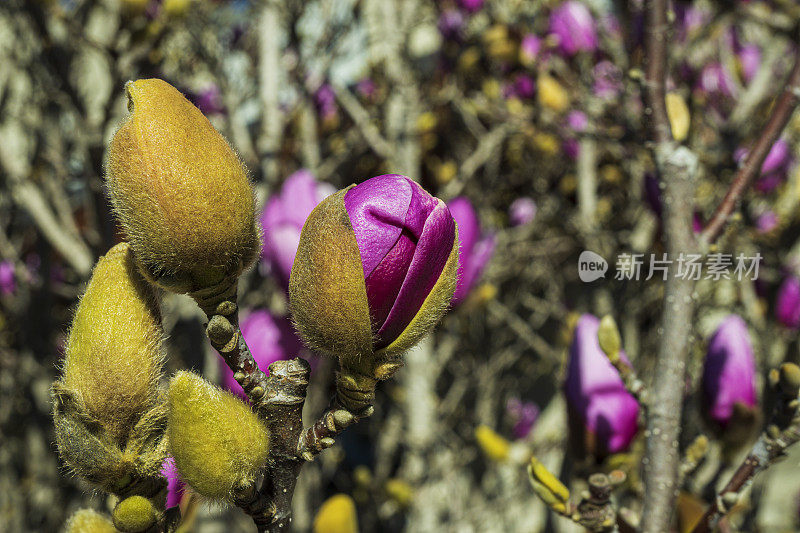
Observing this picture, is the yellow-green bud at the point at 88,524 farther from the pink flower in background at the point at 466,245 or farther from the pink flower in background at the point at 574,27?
the pink flower in background at the point at 574,27

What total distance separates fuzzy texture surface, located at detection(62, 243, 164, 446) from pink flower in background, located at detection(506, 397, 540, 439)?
7.37ft

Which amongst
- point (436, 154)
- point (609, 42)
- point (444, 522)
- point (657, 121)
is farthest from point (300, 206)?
point (436, 154)

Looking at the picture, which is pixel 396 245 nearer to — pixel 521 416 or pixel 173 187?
pixel 173 187

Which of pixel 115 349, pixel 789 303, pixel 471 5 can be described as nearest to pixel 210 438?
pixel 115 349

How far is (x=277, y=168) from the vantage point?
1394 millimetres

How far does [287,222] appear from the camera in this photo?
908 mm

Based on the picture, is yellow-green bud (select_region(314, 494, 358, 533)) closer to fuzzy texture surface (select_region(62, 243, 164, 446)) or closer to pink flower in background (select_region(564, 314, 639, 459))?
fuzzy texture surface (select_region(62, 243, 164, 446))

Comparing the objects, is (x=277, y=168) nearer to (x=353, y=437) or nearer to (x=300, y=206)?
(x=300, y=206)

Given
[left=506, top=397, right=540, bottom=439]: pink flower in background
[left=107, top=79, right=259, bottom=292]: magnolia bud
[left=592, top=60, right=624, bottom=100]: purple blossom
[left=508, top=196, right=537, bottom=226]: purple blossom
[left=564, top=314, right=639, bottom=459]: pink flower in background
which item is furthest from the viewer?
[left=506, top=397, right=540, bottom=439]: pink flower in background

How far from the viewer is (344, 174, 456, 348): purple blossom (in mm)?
431

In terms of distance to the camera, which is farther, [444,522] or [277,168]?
[444,522]

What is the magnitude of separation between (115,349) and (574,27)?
5.46 feet

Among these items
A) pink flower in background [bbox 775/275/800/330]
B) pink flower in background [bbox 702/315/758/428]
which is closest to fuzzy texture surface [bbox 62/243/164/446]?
pink flower in background [bbox 702/315/758/428]

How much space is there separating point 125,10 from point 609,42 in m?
0.96
